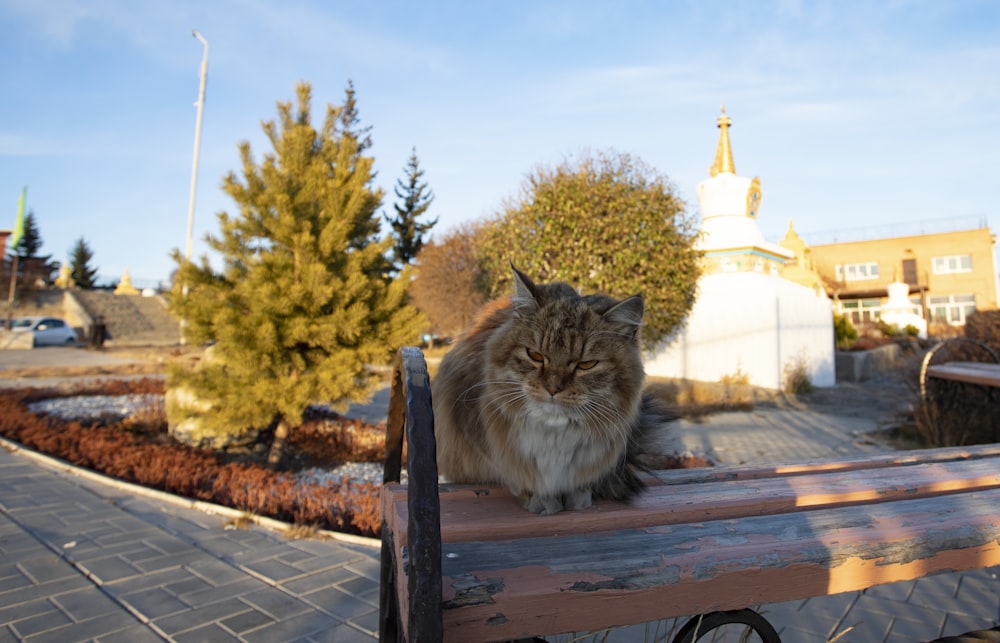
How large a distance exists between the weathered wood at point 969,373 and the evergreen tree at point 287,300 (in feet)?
17.2

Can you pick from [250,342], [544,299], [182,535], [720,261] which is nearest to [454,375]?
[544,299]

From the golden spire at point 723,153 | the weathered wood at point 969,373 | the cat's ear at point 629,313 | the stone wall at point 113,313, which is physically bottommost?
the weathered wood at point 969,373

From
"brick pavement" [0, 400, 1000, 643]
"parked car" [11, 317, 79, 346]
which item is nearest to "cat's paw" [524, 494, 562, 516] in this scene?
"brick pavement" [0, 400, 1000, 643]

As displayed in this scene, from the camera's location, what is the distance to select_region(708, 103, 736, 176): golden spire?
623 inches

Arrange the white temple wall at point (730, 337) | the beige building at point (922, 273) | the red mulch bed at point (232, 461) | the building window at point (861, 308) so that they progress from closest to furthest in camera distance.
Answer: the red mulch bed at point (232, 461) → the white temple wall at point (730, 337) → the building window at point (861, 308) → the beige building at point (922, 273)

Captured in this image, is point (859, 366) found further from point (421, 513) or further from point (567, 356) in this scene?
point (421, 513)

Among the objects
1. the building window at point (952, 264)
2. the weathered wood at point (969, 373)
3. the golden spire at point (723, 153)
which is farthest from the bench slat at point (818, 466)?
the building window at point (952, 264)

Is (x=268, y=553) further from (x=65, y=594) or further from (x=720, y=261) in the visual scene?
(x=720, y=261)

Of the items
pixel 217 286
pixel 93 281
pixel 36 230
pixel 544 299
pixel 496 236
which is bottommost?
pixel 544 299

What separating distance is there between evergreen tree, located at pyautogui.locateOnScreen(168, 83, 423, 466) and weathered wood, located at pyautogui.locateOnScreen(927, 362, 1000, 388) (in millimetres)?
5247

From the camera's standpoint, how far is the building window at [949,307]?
38.7 m

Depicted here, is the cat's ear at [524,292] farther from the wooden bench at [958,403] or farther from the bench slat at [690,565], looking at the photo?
the wooden bench at [958,403]

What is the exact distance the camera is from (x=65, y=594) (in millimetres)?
2697

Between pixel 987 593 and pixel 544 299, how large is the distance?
10.7 ft
